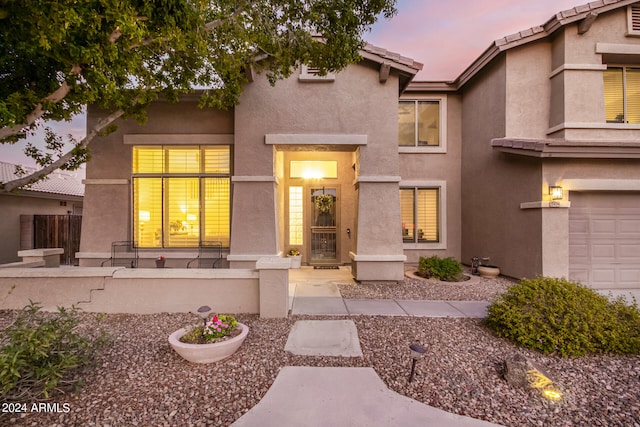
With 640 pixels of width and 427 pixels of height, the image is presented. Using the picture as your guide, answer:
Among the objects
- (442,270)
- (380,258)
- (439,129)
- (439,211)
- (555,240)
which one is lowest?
(442,270)

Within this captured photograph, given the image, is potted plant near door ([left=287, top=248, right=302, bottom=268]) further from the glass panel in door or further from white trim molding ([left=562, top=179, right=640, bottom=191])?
white trim molding ([left=562, top=179, right=640, bottom=191])

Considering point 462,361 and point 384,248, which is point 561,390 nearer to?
point 462,361

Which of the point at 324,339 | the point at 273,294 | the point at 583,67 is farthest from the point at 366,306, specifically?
the point at 583,67

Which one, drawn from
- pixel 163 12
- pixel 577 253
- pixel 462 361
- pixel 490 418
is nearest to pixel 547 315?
pixel 462 361

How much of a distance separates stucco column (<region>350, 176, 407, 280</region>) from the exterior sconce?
153 inches

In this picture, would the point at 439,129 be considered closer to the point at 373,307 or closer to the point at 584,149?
the point at 584,149

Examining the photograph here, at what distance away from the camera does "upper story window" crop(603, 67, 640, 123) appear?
7770mm

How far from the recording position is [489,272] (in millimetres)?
8242

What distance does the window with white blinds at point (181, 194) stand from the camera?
7.97 metres

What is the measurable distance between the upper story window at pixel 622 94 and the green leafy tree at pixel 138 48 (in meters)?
7.28

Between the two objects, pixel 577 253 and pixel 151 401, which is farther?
pixel 577 253

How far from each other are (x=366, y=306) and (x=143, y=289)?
435cm

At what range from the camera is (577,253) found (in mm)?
7215

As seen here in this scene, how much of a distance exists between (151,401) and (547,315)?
5.28m
